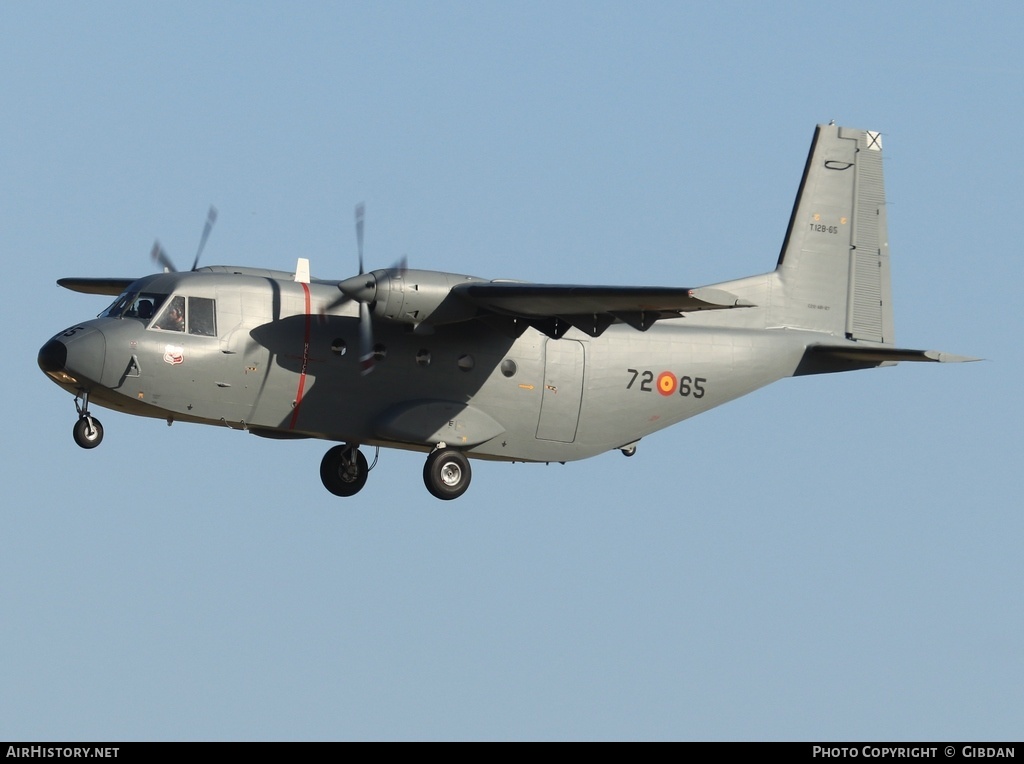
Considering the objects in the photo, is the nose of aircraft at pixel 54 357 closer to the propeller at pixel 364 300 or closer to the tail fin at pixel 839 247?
the propeller at pixel 364 300

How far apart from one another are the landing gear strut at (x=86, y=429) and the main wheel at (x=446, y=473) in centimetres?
417

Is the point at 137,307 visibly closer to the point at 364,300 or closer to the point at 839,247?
the point at 364,300

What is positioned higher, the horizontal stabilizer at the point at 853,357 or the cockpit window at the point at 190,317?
the cockpit window at the point at 190,317

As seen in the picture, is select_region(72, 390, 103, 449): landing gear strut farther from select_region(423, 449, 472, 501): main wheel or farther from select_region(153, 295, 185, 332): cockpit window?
select_region(423, 449, 472, 501): main wheel

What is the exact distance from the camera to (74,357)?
1889 cm

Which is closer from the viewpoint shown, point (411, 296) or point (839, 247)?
point (411, 296)

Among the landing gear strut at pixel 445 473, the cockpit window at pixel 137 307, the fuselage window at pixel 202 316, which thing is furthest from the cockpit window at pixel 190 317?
the landing gear strut at pixel 445 473

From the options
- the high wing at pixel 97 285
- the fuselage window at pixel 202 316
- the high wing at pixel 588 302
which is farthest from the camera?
the high wing at pixel 97 285

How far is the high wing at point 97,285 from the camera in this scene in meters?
23.1

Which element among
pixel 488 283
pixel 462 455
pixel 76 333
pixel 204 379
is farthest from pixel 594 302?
pixel 76 333

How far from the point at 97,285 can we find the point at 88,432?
472 centimetres

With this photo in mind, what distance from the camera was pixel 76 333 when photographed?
754 inches

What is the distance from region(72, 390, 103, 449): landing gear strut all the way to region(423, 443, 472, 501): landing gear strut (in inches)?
164

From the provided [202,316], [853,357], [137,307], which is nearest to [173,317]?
[202,316]
